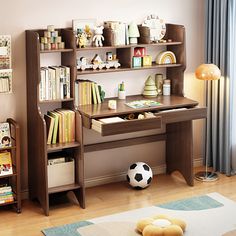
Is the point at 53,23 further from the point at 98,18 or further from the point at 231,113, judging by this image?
the point at 231,113

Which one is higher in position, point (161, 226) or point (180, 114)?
point (180, 114)

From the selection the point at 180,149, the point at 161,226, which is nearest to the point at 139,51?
the point at 180,149

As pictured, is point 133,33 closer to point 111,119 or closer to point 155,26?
point 155,26

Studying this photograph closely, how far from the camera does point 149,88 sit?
4.94m

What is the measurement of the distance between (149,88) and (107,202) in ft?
3.44

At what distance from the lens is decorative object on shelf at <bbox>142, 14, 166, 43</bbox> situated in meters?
4.86

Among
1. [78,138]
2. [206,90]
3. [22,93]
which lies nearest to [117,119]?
[78,138]

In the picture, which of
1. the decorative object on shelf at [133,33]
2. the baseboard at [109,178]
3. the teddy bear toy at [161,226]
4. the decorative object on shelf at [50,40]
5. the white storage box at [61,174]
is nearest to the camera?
the teddy bear toy at [161,226]

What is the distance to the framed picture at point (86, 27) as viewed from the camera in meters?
4.59

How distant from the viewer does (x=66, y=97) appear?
448cm

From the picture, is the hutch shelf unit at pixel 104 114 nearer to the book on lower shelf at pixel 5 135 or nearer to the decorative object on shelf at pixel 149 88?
the decorative object on shelf at pixel 149 88

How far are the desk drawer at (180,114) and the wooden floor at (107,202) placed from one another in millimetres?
645

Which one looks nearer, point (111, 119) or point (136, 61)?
point (111, 119)

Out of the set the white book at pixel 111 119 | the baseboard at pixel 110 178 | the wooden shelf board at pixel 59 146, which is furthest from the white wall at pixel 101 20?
the white book at pixel 111 119
